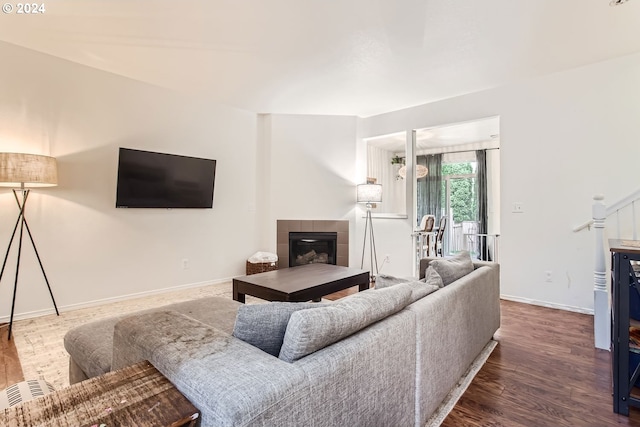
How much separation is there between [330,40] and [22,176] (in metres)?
3.01

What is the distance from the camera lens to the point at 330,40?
9.25 feet

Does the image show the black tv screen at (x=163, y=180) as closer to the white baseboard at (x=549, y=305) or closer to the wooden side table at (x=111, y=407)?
the wooden side table at (x=111, y=407)

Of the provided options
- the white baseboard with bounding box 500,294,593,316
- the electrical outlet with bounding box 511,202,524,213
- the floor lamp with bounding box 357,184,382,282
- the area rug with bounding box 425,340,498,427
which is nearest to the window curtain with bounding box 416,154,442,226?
the floor lamp with bounding box 357,184,382,282

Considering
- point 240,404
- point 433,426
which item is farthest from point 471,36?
point 240,404

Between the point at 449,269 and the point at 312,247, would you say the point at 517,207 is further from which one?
the point at 312,247

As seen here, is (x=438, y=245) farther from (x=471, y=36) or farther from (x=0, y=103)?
(x=0, y=103)

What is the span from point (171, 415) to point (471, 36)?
3333 mm

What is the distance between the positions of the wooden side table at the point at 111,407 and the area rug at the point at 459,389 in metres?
1.38

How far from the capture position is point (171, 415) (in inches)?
29.2

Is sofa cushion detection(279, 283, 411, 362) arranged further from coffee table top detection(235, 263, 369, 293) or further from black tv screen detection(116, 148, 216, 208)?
black tv screen detection(116, 148, 216, 208)

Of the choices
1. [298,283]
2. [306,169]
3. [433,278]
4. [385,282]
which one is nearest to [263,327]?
[385,282]

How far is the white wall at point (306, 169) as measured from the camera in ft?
16.5

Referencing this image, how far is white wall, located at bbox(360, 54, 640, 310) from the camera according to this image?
3.19m

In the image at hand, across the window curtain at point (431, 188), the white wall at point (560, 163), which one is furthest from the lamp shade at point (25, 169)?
the window curtain at point (431, 188)
